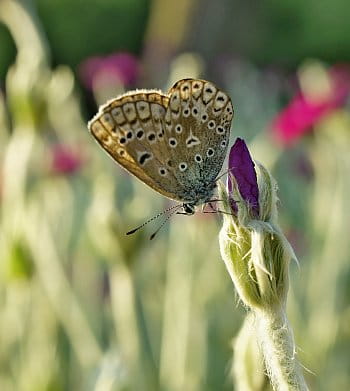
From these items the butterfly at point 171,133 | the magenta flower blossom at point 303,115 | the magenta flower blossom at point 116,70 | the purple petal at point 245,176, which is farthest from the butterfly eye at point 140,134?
the magenta flower blossom at point 116,70

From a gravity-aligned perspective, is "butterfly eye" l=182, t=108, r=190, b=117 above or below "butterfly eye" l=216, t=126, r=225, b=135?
above

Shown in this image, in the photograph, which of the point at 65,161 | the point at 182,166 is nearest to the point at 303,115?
the point at 65,161

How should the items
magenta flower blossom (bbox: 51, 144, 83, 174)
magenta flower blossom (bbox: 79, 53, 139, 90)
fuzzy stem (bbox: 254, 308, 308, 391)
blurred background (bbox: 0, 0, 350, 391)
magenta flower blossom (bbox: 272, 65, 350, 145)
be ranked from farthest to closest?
magenta flower blossom (bbox: 79, 53, 139, 90)
magenta flower blossom (bbox: 51, 144, 83, 174)
magenta flower blossom (bbox: 272, 65, 350, 145)
blurred background (bbox: 0, 0, 350, 391)
fuzzy stem (bbox: 254, 308, 308, 391)

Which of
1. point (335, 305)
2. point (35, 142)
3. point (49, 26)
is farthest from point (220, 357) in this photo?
point (49, 26)

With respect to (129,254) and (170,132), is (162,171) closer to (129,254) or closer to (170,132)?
(170,132)

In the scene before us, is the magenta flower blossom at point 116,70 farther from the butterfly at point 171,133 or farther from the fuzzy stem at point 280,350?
the fuzzy stem at point 280,350

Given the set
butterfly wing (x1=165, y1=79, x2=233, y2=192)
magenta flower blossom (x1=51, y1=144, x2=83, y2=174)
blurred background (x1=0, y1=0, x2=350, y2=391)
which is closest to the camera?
butterfly wing (x1=165, y1=79, x2=233, y2=192)

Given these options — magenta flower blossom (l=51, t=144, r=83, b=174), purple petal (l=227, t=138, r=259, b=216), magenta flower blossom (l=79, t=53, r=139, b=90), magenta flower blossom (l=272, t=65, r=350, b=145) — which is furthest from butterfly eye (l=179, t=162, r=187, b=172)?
magenta flower blossom (l=79, t=53, r=139, b=90)

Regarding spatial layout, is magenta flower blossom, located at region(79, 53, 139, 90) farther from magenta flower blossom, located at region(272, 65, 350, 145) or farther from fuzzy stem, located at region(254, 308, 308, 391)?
fuzzy stem, located at region(254, 308, 308, 391)
